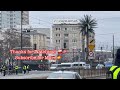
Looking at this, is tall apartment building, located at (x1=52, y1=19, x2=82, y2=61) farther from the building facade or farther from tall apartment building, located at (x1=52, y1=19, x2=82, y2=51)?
the building facade

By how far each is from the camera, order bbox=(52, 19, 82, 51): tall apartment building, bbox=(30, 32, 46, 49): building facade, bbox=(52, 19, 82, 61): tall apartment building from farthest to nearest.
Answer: bbox=(30, 32, 46, 49): building facade < bbox=(52, 19, 82, 51): tall apartment building < bbox=(52, 19, 82, 61): tall apartment building

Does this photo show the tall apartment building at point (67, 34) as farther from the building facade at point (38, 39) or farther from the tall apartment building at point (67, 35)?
the building facade at point (38, 39)

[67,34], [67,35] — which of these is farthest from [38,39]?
[67,34]

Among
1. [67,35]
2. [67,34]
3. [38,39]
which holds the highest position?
[67,34]

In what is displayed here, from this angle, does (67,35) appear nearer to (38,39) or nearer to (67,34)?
(67,34)

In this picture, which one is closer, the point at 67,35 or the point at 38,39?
the point at 67,35

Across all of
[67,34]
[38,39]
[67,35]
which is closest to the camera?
[67,34]

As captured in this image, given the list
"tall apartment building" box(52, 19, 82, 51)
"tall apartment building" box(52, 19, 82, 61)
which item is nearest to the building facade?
"tall apartment building" box(52, 19, 82, 61)

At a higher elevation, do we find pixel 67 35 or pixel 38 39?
pixel 67 35

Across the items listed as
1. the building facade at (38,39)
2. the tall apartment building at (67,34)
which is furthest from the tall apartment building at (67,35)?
the building facade at (38,39)

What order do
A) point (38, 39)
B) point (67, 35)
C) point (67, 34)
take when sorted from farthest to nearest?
point (38, 39) < point (67, 35) < point (67, 34)
